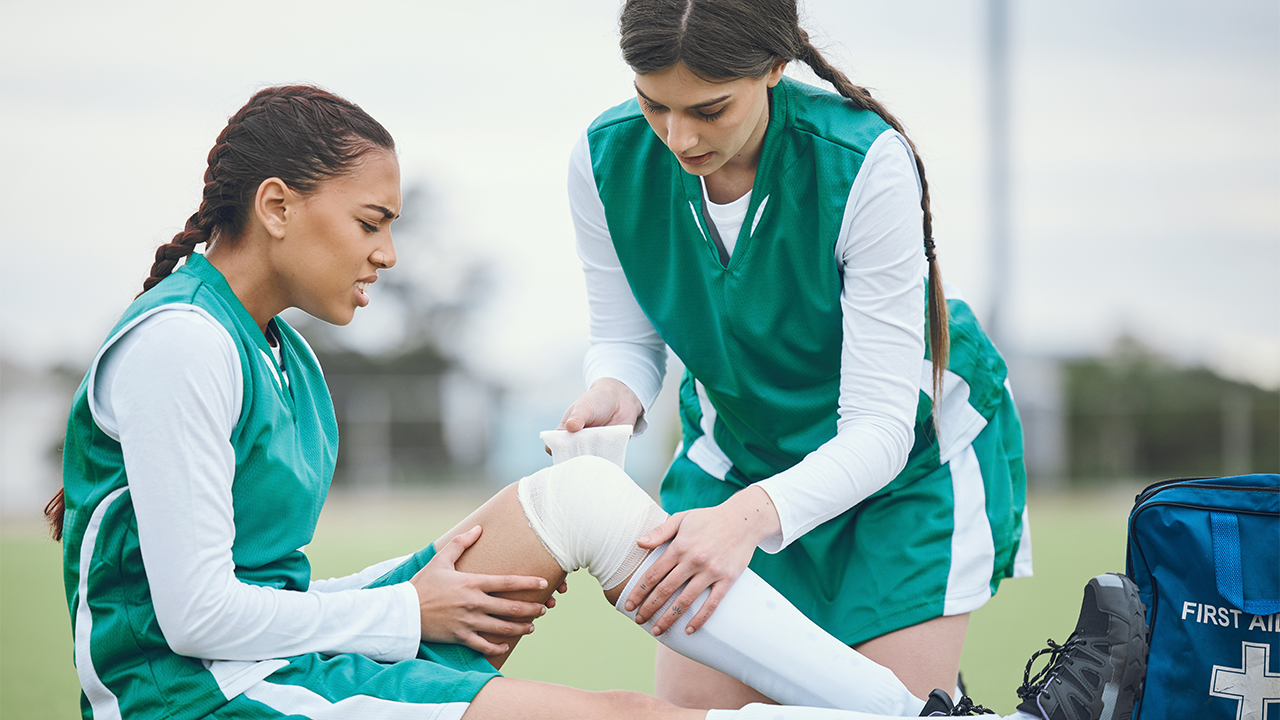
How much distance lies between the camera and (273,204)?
1.25 metres

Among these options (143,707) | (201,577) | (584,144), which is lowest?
(143,707)

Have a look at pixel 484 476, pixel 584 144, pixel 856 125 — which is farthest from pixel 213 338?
pixel 484 476

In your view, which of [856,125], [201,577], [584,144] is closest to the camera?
[201,577]

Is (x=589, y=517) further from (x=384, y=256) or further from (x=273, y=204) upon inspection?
(x=273, y=204)

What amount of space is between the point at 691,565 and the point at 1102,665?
0.49 m

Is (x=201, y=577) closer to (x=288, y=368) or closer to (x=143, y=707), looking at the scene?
(x=143, y=707)

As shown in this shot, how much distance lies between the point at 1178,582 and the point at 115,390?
1.25 meters

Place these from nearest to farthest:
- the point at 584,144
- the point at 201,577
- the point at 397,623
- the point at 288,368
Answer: the point at 201,577 < the point at 397,623 < the point at 288,368 < the point at 584,144

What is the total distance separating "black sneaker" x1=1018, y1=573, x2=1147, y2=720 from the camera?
1189mm

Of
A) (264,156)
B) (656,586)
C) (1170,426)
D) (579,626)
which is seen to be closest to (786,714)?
(656,586)

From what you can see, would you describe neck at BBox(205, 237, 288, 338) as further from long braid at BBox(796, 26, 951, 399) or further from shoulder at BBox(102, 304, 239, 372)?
long braid at BBox(796, 26, 951, 399)

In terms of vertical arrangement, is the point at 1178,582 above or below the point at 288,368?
below

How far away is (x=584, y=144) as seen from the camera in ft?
5.39

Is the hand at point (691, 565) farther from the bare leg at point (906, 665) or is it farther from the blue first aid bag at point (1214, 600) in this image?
the blue first aid bag at point (1214, 600)
